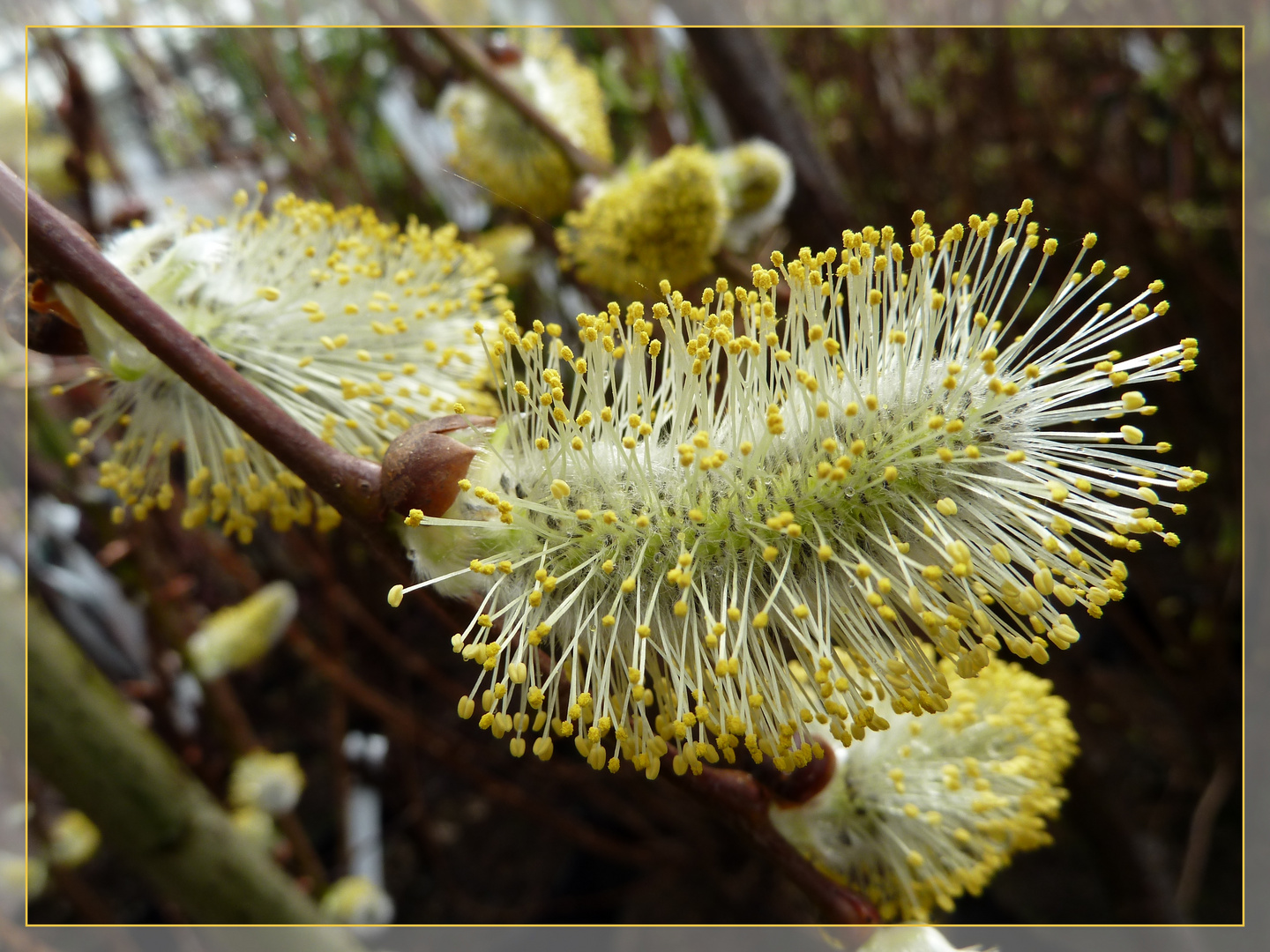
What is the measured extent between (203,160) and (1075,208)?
1411 mm

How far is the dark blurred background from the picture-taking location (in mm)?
1190

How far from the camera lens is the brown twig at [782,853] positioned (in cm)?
48

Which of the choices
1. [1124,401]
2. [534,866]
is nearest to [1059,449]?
[1124,401]

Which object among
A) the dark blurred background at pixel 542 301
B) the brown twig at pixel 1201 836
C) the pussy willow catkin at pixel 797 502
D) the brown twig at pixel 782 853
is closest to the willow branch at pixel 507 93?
the dark blurred background at pixel 542 301

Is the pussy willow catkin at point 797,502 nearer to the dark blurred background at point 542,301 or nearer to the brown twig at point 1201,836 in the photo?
the dark blurred background at point 542,301

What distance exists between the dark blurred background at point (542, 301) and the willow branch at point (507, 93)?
0.30 ft

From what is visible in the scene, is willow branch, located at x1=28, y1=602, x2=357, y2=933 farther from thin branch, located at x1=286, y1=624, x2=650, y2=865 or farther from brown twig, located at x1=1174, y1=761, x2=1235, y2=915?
brown twig, located at x1=1174, y1=761, x2=1235, y2=915

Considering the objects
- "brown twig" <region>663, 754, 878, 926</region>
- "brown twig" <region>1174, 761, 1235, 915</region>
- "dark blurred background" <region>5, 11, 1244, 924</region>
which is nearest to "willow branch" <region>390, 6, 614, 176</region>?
"dark blurred background" <region>5, 11, 1244, 924</region>

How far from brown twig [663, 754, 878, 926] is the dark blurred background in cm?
54

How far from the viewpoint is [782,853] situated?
1.71 feet

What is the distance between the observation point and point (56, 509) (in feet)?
4.13

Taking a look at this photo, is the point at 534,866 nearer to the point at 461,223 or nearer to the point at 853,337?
the point at 461,223

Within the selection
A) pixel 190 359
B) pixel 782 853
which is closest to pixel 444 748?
pixel 782 853

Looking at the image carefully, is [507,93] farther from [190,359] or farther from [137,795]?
[137,795]
